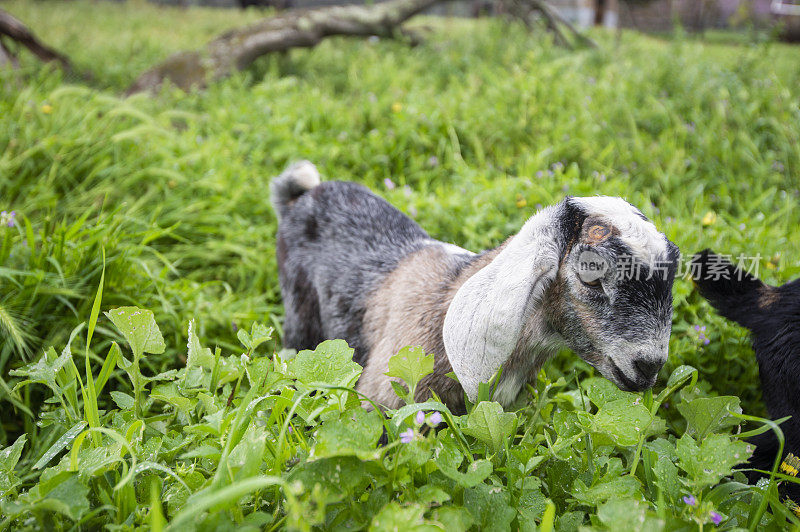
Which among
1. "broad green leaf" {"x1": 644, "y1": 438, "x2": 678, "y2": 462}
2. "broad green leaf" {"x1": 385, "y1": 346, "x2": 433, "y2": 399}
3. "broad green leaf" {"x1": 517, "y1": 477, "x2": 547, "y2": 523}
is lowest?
"broad green leaf" {"x1": 644, "y1": 438, "x2": 678, "y2": 462}

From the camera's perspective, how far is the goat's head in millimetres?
1496

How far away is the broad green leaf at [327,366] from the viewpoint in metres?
1.41

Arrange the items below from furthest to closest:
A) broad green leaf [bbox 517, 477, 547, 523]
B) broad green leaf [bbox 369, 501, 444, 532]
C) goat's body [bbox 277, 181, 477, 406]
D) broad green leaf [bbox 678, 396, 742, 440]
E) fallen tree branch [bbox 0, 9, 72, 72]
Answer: fallen tree branch [bbox 0, 9, 72, 72], goat's body [bbox 277, 181, 477, 406], broad green leaf [bbox 678, 396, 742, 440], broad green leaf [bbox 517, 477, 547, 523], broad green leaf [bbox 369, 501, 444, 532]

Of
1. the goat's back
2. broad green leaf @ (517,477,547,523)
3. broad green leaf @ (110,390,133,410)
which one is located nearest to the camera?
broad green leaf @ (517,477,547,523)

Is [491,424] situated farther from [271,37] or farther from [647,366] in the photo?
[271,37]

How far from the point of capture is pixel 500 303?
1521mm

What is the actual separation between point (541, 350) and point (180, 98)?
4.51 metres

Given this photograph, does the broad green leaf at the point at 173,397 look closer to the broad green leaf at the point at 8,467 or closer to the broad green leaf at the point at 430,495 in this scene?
the broad green leaf at the point at 8,467

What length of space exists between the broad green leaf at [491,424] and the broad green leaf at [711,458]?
15.6 inches

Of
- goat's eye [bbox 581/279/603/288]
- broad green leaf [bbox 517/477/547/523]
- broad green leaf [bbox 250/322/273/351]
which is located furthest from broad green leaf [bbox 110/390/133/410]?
goat's eye [bbox 581/279/603/288]

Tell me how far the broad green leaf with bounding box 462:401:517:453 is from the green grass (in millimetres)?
56

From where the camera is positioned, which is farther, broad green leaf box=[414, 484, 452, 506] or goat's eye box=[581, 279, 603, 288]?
goat's eye box=[581, 279, 603, 288]

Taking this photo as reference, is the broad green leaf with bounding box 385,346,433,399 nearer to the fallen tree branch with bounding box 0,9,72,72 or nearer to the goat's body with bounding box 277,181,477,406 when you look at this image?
the goat's body with bounding box 277,181,477,406

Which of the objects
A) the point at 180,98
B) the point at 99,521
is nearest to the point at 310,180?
the point at 99,521
